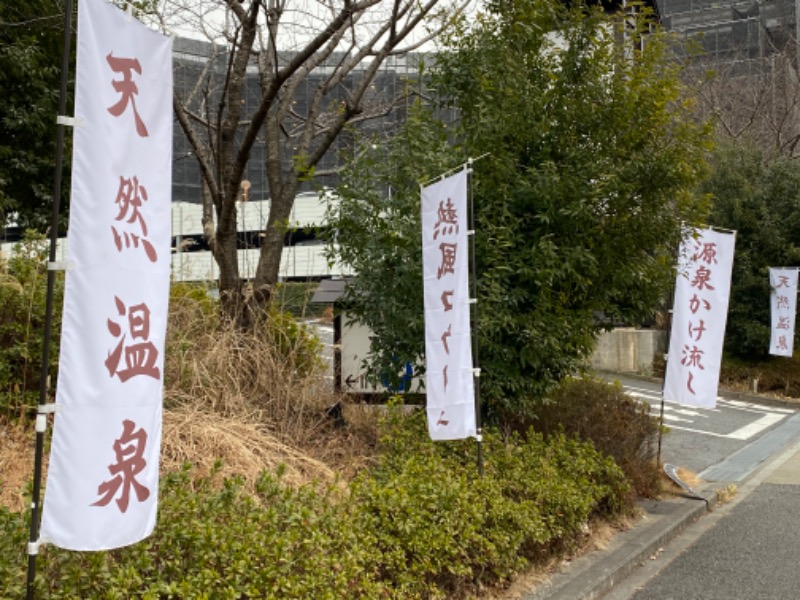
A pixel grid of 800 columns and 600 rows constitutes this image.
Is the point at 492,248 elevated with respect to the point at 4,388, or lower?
elevated

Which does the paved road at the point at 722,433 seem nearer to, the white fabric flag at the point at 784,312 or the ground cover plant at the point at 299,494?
the white fabric flag at the point at 784,312

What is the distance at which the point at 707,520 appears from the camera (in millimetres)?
9141

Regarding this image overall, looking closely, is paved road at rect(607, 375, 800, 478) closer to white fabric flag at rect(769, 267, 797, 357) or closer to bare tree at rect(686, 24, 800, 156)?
white fabric flag at rect(769, 267, 797, 357)

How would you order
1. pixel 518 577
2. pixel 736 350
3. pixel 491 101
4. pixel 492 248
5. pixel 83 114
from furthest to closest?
1. pixel 736 350
2. pixel 491 101
3. pixel 492 248
4. pixel 518 577
5. pixel 83 114

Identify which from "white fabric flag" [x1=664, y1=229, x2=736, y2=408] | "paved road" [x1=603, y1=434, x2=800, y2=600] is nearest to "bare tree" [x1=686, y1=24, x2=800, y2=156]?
"white fabric flag" [x1=664, y1=229, x2=736, y2=408]

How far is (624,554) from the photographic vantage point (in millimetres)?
7109

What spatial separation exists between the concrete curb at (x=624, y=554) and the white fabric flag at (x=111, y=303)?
10.5 ft

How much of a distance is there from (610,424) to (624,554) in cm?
224

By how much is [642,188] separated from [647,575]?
3.53 metres

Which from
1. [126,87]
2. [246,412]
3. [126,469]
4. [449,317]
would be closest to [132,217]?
[126,87]

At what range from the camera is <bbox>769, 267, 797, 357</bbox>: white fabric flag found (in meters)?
20.7

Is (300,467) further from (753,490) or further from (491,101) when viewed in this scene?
(753,490)

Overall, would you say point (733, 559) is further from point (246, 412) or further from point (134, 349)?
point (134, 349)

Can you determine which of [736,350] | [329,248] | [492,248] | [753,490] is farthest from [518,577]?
[736,350]
